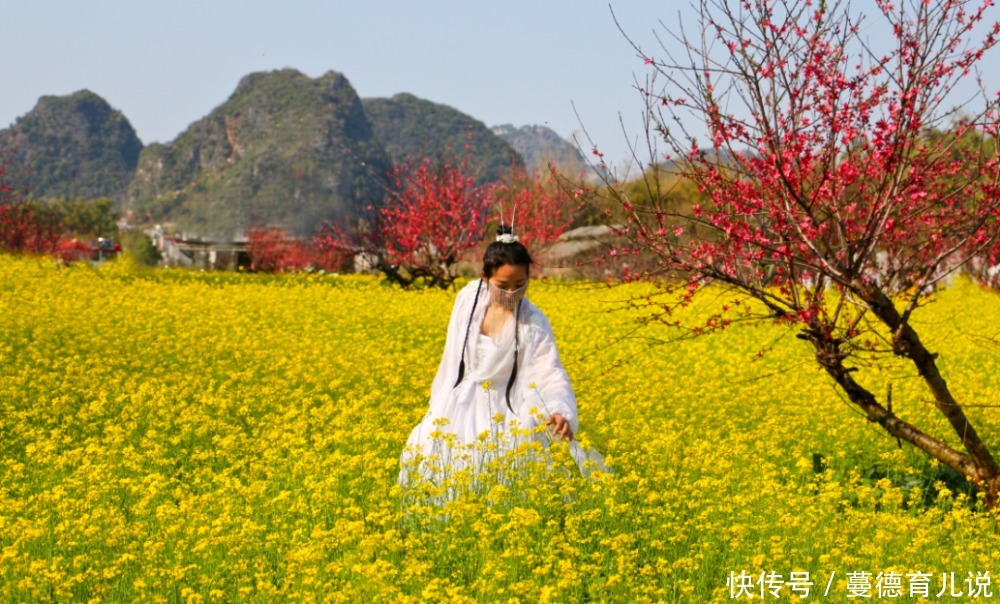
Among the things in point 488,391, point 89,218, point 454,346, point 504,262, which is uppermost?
point 89,218

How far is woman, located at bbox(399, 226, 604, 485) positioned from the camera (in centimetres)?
605

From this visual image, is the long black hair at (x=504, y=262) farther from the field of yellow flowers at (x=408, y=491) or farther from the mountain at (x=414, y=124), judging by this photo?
the mountain at (x=414, y=124)

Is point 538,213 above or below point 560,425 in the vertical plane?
above

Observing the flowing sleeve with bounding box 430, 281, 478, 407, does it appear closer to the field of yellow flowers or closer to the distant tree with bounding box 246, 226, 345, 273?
the field of yellow flowers

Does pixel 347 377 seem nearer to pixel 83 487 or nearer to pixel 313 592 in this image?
pixel 83 487

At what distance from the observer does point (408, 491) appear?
5609mm

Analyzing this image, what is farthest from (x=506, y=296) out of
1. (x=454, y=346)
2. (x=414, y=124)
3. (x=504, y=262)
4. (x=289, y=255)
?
(x=414, y=124)

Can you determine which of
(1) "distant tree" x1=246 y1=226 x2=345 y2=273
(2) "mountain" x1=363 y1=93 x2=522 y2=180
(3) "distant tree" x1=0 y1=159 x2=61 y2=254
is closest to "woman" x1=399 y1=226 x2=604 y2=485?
(3) "distant tree" x1=0 y1=159 x2=61 y2=254

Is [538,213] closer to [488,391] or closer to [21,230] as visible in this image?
[21,230]

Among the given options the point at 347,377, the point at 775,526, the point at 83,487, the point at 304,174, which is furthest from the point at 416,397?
the point at 304,174

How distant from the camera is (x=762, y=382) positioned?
10602mm

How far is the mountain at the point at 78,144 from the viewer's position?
464 ft

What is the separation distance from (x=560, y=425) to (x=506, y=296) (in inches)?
32.6

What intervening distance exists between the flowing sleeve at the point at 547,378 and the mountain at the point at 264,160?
8365cm
